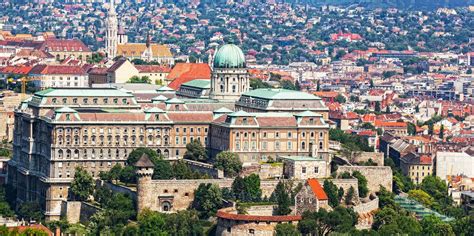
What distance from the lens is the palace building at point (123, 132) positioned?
108 metres

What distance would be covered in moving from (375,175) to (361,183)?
2.25 m

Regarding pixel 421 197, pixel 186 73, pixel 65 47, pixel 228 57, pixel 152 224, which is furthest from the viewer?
pixel 65 47

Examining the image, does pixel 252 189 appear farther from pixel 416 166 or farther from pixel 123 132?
pixel 416 166

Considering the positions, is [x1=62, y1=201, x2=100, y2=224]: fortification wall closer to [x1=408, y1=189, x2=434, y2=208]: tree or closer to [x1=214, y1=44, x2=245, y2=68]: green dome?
[x1=408, y1=189, x2=434, y2=208]: tree

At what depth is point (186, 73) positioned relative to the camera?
146250 mm

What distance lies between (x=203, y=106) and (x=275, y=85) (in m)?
57.2

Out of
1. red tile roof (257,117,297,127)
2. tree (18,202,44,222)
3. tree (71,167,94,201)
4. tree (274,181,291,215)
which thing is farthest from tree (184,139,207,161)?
tree (274,181,291,215)

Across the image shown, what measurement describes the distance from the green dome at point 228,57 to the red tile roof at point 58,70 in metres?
31.7

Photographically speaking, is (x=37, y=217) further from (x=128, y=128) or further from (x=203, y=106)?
(x=203, y=106)

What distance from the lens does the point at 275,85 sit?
175125 mm

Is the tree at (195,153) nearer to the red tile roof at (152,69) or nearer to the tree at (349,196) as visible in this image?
the tree at (349,196)

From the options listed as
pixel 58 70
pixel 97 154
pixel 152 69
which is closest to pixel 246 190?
pixel 97 154

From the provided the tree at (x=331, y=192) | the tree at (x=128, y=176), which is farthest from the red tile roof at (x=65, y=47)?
the tree at (x=331, y=192)

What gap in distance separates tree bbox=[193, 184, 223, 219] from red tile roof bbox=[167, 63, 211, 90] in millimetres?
Answer: 36640
